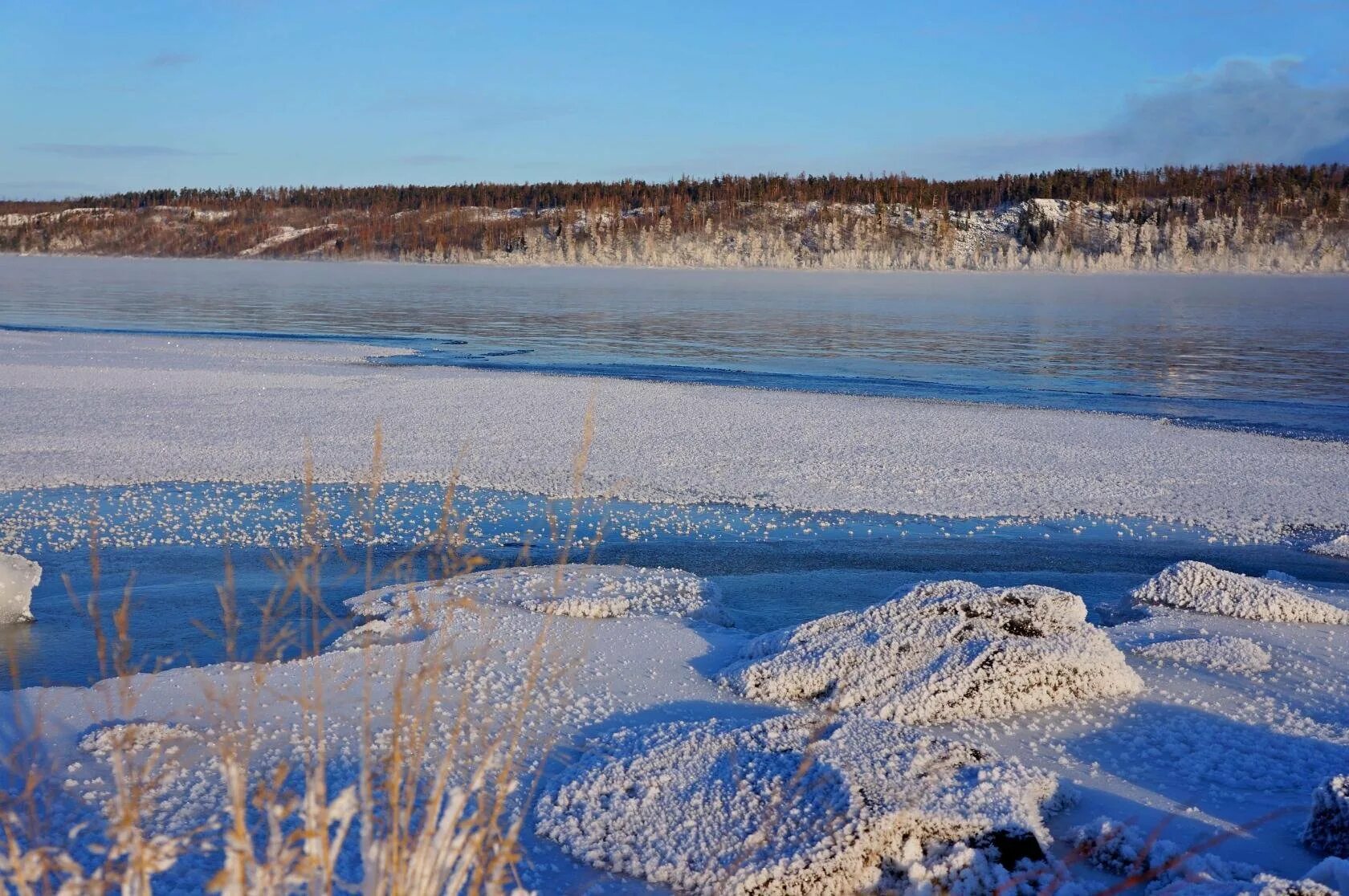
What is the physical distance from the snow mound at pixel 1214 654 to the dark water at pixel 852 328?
7599 mm

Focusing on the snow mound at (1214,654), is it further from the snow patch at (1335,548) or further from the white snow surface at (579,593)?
the snow patch at (1335,548)

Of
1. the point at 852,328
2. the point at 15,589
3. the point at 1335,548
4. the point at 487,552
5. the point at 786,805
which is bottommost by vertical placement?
the point at 1335,548

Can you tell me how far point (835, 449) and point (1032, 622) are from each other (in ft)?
18.0

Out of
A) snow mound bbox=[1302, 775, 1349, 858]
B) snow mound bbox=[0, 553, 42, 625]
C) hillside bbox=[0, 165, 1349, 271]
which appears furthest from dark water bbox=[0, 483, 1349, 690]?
hillside bbox=[0, 165, 1349, 271]

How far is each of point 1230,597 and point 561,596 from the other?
3426mm

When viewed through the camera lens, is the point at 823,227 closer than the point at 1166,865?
No

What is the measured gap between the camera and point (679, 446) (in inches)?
414

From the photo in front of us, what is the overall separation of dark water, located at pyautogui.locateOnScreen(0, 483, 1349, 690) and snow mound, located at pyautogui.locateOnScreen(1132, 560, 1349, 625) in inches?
11.3

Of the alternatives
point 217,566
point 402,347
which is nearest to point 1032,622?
point 217,566

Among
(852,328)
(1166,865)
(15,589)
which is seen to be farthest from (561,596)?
(852,328)

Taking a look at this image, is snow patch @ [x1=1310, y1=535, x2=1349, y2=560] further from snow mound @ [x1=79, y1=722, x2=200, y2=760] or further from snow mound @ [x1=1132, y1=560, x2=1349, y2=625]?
snow mound @ [x1=79, y1=722, x2=200, y2=760]

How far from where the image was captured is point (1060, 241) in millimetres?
71312

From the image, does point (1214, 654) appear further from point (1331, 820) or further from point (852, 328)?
point (852, 328)

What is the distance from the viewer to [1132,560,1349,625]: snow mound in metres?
5.84
